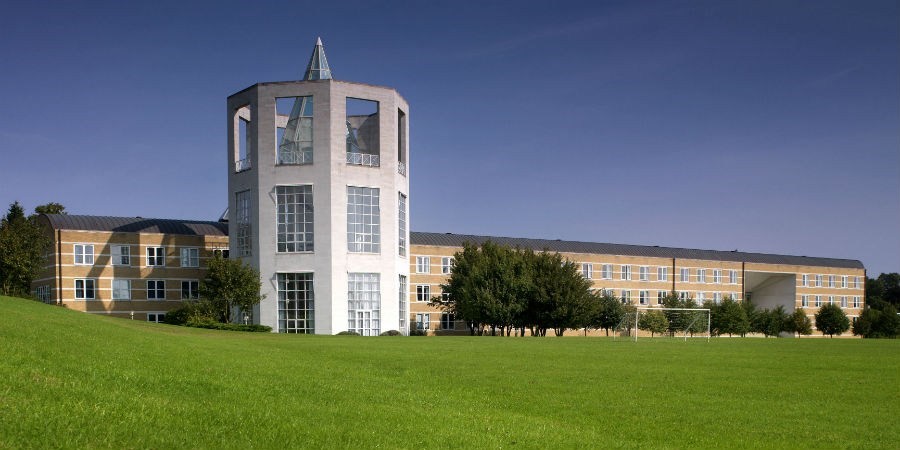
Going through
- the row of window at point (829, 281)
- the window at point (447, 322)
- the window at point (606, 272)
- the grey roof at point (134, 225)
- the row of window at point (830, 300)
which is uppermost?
the grey roof at point (134, 225)

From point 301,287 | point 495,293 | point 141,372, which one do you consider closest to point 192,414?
point 141,372

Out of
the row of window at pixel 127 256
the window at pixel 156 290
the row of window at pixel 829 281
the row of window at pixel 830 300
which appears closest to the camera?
the row of window at pixel 127 256


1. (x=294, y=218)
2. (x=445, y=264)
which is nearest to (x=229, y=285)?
(x=294, y=218)

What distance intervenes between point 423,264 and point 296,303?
26.0 meters

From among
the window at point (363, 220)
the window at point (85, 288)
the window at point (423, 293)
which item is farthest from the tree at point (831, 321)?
the window at point (85, 288)

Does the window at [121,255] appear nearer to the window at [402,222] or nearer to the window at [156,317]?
the window at [156,317]

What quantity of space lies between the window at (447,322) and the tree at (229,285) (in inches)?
1143

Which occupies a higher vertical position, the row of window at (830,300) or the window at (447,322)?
the window at (447,322)

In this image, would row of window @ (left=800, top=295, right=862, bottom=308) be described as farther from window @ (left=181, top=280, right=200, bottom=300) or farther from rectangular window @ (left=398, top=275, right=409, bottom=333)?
window @ (left=181, top=280, right=200, bottom=300)

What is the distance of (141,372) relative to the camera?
49.3 feet

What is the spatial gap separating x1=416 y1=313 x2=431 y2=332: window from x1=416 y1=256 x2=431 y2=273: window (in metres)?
4.78

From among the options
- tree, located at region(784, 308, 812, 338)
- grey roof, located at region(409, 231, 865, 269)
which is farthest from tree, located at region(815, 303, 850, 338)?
grey roof, located at region(409, 231, 865, 269)

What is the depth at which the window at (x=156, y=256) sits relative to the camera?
7250 cm

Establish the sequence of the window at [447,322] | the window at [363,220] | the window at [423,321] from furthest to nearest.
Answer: the window at [447,322], the window at [423,321], the window at [363,220]
